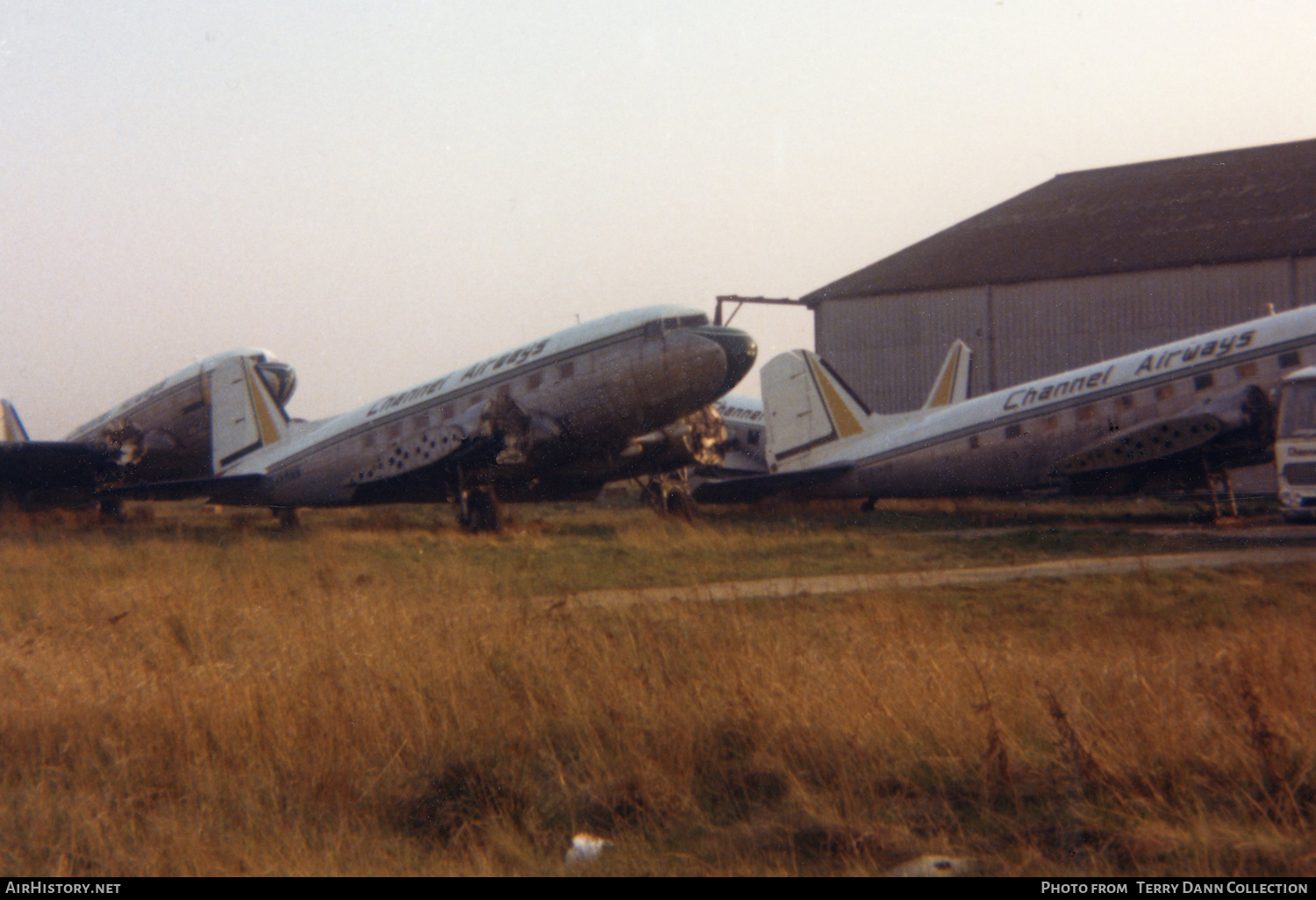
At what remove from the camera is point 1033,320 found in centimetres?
3512

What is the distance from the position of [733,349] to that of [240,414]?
14.8m

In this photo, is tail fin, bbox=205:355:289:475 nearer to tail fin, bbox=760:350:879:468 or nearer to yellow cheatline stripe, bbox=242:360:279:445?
yellow cheatline stripe, bbox=242:360:279:445

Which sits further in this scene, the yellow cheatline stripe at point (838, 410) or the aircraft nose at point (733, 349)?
the yellow cheatline stripe at point (838, 410)

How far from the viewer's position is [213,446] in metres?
29.1

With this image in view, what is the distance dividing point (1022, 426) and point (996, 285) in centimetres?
1600

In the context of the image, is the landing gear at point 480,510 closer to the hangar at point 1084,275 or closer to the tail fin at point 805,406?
the tail fin at point 805,406

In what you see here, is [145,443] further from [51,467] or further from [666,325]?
[666,325]

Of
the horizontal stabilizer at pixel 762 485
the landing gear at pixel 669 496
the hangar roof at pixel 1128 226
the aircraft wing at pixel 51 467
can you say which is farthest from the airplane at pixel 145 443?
the hangar roof at pixel 1128 226

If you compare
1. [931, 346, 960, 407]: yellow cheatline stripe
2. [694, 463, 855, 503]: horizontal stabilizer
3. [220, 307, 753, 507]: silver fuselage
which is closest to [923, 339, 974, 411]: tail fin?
[931, 346, 960, 407]: yellow cheatline stripe

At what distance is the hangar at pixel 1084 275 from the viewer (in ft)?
105

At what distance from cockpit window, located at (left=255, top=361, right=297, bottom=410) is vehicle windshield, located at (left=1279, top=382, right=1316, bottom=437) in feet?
76.2

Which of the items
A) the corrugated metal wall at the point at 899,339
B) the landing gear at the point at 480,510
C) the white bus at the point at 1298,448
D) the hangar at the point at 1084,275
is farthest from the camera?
the corrugated metal wall at the point at 899,339

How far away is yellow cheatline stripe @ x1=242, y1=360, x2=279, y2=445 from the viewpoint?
27750 millimetres

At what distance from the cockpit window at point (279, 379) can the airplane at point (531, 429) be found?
4061 mm
